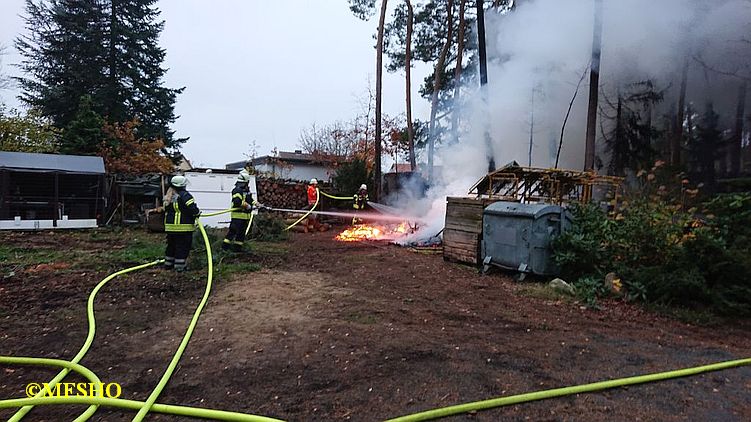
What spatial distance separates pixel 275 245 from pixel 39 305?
5.91m

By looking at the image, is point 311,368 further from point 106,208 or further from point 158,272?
point 106,208

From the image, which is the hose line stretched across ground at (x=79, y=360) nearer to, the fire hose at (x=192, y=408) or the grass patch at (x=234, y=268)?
the fire hose at (x=192, y=408)

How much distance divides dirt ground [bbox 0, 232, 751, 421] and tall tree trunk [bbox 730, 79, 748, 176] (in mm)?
13622

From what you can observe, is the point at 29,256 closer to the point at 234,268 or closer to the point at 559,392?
the point at 234,268

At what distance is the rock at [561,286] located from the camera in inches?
257

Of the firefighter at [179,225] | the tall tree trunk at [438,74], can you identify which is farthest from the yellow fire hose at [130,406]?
the tall tree trunk at [438,74]

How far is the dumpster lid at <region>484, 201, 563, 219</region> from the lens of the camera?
24.0 feet

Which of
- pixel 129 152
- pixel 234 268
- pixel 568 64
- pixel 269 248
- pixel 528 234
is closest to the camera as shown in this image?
pixel 528 234

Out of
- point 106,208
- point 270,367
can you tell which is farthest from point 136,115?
point 270,367

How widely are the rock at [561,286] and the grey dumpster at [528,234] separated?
1.45 feet

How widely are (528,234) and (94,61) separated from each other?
1009 inches

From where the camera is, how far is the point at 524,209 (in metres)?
7.48

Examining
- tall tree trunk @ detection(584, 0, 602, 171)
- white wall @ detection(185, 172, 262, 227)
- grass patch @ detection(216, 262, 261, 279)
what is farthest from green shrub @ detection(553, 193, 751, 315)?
white wall @ detection(185, 172, 262, 227)

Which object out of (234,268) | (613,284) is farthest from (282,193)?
(613,284)
